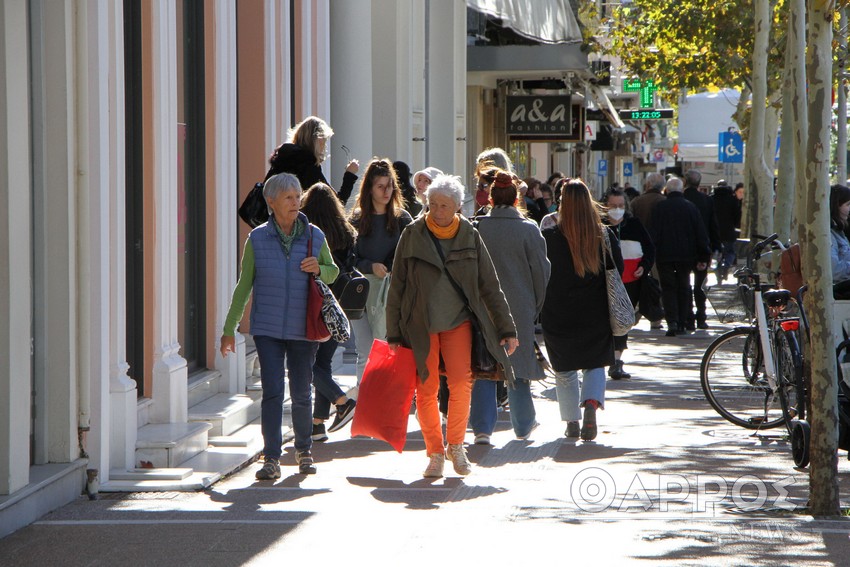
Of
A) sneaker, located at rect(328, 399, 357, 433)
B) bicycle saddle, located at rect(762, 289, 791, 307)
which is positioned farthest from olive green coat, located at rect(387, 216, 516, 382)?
bicycle saddle, located at rect(762, 289, 791, 307)

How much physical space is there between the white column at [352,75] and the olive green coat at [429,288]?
22.0ft

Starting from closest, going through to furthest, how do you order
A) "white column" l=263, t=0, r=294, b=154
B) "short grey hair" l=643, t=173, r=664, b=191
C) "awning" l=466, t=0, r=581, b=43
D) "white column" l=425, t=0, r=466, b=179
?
"white column" l=263, t=0, r=294, b=154 < "awning" l=466, t=0, r=581, b=43 < "short grey hair" l=643, t=173, r=664, b=191 < "white column" l=425, t=0, r=466, b=179

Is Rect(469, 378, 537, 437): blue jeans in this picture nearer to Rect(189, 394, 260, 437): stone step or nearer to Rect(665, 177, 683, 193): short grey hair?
Rect(189, 394, 260, 437): stone step

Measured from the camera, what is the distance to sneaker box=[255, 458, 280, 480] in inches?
322

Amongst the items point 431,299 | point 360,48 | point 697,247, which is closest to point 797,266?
point 431,299

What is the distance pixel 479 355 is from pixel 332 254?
158 cm

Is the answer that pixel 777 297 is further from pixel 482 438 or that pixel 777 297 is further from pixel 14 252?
pixel 14 252

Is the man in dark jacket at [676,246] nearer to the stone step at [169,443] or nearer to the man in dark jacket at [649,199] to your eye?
the man in dark jacket at [649,199]

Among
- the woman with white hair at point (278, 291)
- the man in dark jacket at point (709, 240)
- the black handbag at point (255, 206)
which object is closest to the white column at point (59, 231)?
the woman with white hair at point (278, 291)

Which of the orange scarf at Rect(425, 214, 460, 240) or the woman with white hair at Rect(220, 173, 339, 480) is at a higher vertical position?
the orange scarf at Rect(425, 214, 460, 240)

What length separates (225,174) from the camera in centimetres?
1047

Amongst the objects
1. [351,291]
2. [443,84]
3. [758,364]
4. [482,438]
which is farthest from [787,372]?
[443,84]

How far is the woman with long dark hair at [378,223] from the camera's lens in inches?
391

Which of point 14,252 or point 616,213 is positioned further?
point 616,213
